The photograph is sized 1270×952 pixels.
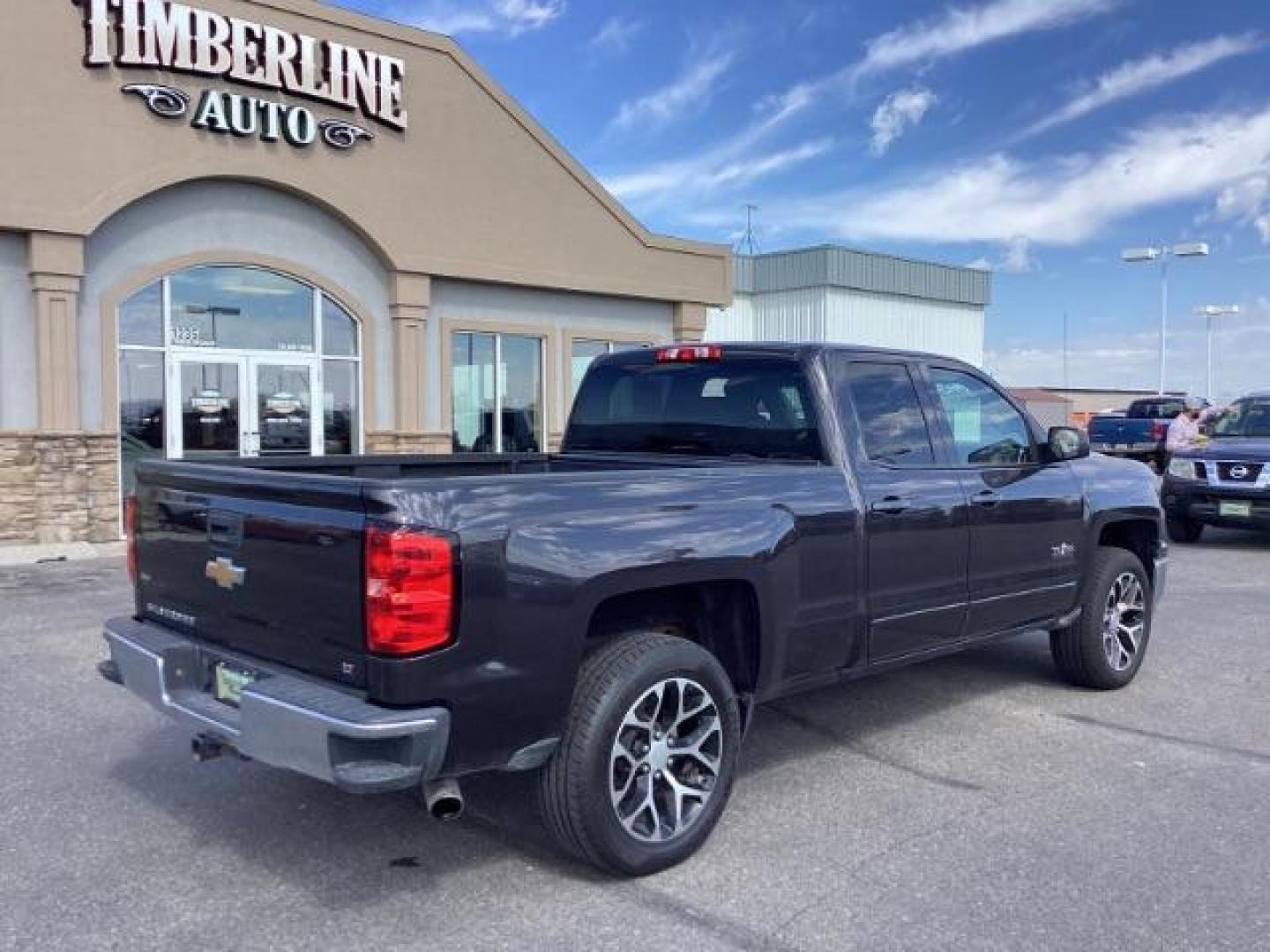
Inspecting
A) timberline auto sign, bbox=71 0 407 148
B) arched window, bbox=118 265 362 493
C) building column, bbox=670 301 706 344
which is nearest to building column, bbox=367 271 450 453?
arched window, bbox=118 265 362 493

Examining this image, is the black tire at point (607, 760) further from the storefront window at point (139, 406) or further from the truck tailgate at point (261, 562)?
→ the storefront window at point (139, 406)

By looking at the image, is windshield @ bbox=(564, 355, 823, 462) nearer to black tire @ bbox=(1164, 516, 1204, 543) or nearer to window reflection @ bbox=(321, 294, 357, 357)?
window reflection @ bbox=(321, 294, 357, 357)

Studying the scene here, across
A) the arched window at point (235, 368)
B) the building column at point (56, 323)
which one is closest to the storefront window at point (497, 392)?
the arched window at point (235, 368)

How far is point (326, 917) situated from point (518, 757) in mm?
801

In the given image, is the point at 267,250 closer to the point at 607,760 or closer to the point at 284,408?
the point at 284,408

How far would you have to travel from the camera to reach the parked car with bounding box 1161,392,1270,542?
12.4m

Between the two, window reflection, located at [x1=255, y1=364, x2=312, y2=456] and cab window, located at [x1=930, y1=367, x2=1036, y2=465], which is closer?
cab window, located at [x1=930, y1=367, x2=1036, y2=465]

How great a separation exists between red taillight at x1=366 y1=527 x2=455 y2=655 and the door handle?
83.8 inches

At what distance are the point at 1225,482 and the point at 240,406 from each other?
38.3 ft

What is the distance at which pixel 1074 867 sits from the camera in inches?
157

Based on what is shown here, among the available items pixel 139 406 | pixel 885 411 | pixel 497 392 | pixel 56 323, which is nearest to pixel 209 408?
pixel 139 406

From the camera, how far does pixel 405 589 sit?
3.30 metres

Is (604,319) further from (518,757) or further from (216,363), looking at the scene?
(518,757)

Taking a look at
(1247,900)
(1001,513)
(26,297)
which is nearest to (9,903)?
(1247,900)
